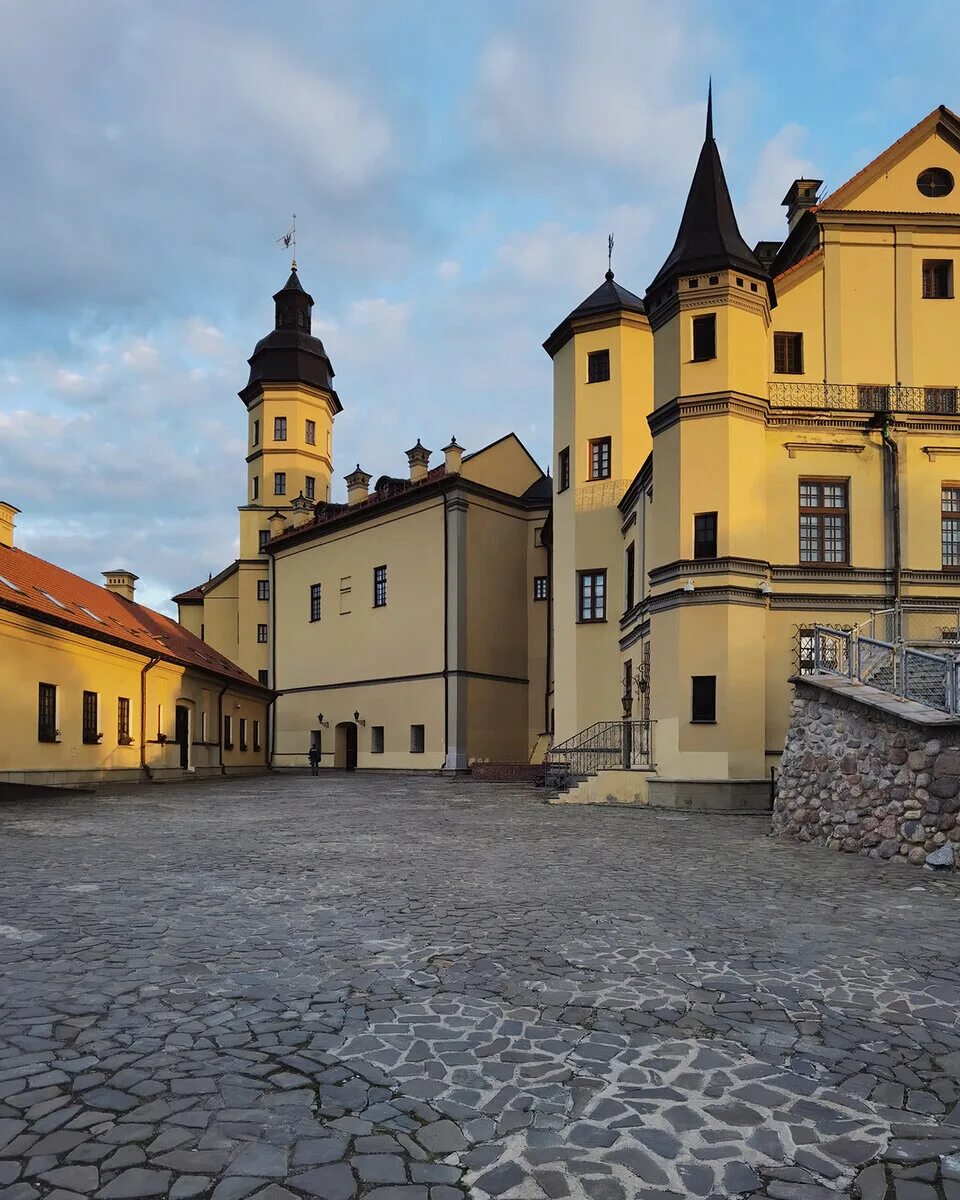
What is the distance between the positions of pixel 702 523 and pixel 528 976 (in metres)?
16.3

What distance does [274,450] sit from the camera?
5697cm

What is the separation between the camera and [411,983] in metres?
6.09

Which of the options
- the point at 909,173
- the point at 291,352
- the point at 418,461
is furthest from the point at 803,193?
the point at 291,352

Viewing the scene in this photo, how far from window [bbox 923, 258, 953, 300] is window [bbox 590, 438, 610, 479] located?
32.8 ft

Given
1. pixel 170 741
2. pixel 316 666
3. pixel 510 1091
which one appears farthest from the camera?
pixel 316 666

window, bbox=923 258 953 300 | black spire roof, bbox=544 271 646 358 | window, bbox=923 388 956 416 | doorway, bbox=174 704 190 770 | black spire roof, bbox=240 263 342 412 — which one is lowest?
doorway, bbox=174 704 190 770

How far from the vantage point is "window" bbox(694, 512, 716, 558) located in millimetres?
21078

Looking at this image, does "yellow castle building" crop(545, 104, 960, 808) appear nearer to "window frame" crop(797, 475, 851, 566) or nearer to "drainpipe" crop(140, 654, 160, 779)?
"window frame" crop(797, 475, 851, 566)

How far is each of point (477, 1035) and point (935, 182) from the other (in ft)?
81.4

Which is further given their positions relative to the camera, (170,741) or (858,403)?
(170,741)

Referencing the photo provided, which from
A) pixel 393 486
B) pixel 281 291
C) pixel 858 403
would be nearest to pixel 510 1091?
pixel 858 403

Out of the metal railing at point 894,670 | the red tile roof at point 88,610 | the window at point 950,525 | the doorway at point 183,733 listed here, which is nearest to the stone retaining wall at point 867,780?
the metal railing at point 894,670

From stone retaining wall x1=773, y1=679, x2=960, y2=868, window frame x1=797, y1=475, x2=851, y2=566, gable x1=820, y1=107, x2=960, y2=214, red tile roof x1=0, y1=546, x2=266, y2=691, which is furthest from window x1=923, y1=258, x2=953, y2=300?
red tile roof x1=0, y1=546, x2=266, y2=691

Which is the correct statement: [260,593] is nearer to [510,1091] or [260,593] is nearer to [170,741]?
[170,741]
